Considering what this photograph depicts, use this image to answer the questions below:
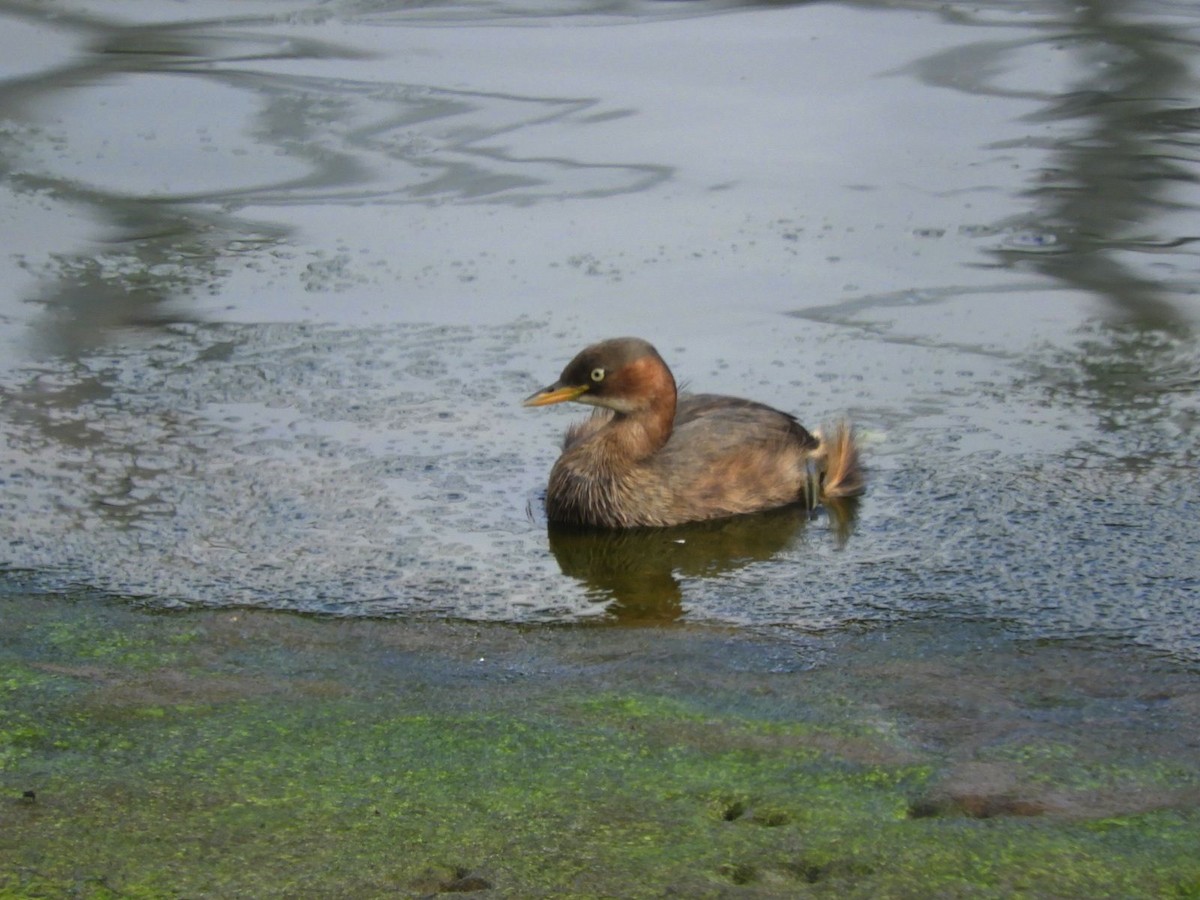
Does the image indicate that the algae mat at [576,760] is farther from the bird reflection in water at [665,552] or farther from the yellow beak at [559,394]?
the yellow beak at [559,394]

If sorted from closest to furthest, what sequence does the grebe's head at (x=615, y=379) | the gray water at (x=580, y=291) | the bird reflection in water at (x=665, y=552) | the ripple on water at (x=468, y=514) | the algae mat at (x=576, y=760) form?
the algae mat at (x=576, y=760) → the ripple on water at (x=468, y=514) → the bird reflection in water at (x=665, y=552) → the gray water at (x=580, y=291) → the grebe's head at (x=615, y=379)

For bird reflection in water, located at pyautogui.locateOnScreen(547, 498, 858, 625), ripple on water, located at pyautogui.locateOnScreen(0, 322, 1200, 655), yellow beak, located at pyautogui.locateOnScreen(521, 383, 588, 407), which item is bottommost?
bird reflection in water, located at pyautogui.locateOnScreen(547, 498, 858, 625)

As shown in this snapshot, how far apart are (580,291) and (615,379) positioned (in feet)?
6.22

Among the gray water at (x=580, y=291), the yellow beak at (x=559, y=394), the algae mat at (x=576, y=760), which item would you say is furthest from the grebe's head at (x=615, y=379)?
the algae mat at (x=576, y=760)

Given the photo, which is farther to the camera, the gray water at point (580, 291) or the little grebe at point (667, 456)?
the little grebe at point (667, 456)

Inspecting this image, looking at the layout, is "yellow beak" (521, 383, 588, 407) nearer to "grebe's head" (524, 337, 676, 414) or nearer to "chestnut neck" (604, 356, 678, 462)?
"grebe's head" (524, 337, 676, 414)

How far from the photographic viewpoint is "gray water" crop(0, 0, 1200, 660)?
6.16m

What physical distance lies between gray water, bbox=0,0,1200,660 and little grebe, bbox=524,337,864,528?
144 millimetres

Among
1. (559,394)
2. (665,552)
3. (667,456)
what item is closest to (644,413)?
(667,456)

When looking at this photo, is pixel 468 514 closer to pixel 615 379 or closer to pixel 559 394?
pixel 559 394

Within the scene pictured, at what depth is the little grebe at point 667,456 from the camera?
6.86 metres

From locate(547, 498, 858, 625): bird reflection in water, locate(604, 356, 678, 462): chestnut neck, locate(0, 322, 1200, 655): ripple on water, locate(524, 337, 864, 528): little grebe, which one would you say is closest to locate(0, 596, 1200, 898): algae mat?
Answer: locate(0, 322, 1200, 655): ripple on water

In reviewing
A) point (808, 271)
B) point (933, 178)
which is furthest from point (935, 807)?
point (933, 178)

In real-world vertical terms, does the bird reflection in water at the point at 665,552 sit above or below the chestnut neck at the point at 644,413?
below
